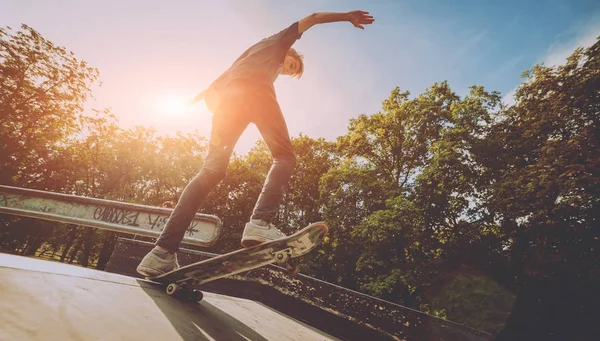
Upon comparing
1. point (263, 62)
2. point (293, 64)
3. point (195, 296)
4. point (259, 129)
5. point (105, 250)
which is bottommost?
point (105, 250)

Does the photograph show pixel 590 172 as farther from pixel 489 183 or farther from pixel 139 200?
pixel 139 200

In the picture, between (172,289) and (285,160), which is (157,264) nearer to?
(172,289)

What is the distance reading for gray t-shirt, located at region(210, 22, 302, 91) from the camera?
240 cm

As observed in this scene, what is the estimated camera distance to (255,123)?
7.99 feet

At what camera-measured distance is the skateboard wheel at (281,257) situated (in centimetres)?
188

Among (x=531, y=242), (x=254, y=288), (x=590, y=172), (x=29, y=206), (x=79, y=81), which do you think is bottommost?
(x=254, y=288)

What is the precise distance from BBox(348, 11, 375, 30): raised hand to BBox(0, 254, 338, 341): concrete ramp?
256 centimetres

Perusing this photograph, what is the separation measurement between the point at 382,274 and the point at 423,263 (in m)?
2.38

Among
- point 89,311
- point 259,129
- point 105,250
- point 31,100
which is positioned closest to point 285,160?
point 259,129

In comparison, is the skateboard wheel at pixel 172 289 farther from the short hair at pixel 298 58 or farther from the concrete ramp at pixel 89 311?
the short hair at pixel 298 58

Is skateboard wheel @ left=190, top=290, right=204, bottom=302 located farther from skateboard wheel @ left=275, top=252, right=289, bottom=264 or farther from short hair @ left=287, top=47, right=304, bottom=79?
short hair @ left=287, top=47, right=304, bottom=79

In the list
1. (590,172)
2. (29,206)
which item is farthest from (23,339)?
(590,172)

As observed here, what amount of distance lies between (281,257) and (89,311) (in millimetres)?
1096

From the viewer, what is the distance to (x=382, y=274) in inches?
621
